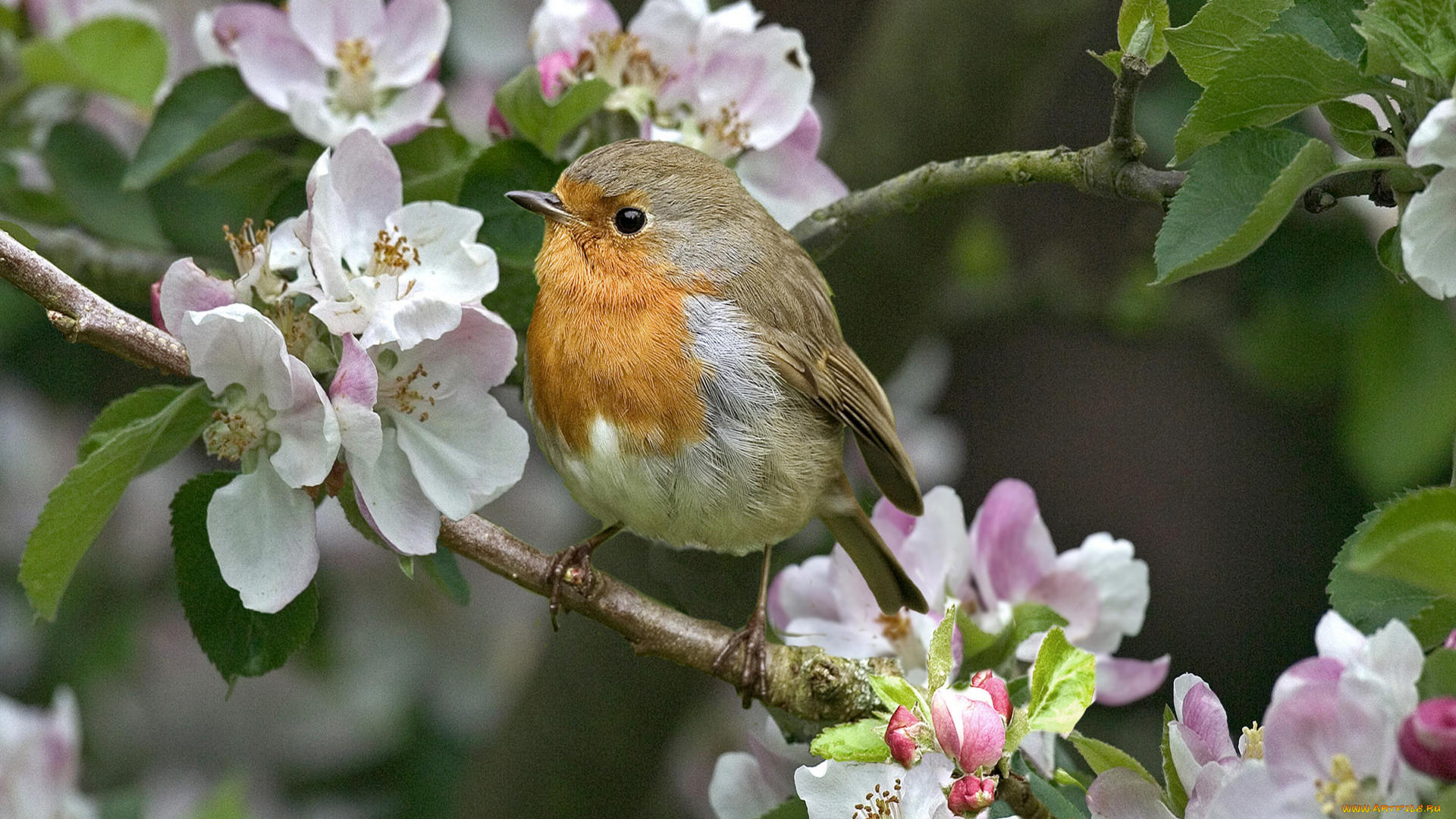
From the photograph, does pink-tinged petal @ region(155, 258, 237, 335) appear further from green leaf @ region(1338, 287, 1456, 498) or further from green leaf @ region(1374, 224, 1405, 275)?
green leaf @ region(1338, 287, 1456, 498)

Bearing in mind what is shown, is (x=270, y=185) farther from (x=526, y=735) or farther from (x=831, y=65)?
(x=831, y=65)

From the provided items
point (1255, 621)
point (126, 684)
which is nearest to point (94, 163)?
point (126, 684)

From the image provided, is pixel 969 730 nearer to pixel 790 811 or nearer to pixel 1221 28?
pixel 790 811

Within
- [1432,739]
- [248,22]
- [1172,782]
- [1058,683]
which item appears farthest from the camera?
[248,22]

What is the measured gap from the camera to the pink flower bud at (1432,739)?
0.96m

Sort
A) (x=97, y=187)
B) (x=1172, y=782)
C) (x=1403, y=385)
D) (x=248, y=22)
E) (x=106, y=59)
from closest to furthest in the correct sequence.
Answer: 1. (x=1172, y=782)
2. (x=248, y=22)
3. (x=106, y=59)
4. (x=97, y=187)
5. (x=1403, y=385)

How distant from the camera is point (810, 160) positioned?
81.2 inches

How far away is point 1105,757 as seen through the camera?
52.7 inches

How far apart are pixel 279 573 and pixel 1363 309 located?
221 cm

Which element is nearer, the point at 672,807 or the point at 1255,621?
the point at 672,807

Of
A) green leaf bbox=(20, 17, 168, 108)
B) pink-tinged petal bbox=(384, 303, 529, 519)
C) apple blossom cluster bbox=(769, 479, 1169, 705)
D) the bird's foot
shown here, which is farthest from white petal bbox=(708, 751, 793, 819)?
green leaf bbox=(20, 17, 168, 108)

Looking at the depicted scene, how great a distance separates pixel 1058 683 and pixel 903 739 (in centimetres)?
20

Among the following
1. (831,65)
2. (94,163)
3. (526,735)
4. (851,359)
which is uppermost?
(851,359)

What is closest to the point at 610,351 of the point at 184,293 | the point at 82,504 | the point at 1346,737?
the point at 184,293
